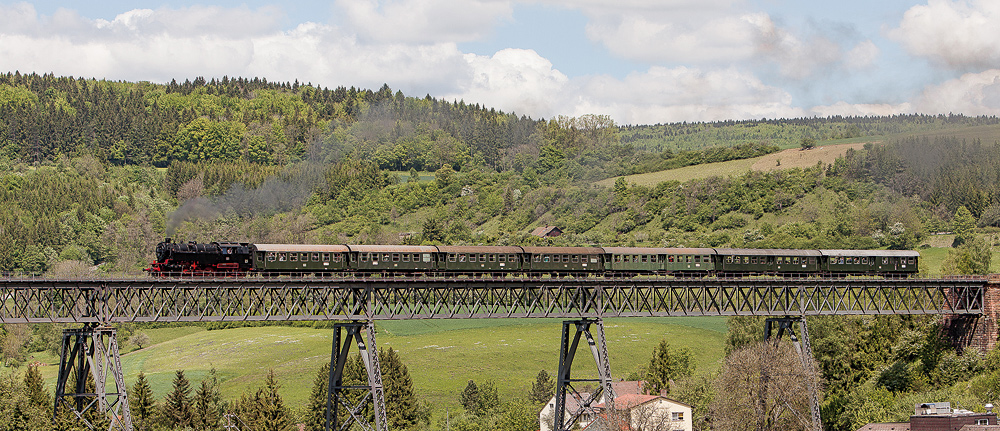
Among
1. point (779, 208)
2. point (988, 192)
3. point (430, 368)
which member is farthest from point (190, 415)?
point (988, 192)

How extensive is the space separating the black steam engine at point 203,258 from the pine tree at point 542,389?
145ft

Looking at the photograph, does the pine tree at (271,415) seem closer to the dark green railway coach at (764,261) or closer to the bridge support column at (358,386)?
the bridge support column at (358,386)

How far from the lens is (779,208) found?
183m

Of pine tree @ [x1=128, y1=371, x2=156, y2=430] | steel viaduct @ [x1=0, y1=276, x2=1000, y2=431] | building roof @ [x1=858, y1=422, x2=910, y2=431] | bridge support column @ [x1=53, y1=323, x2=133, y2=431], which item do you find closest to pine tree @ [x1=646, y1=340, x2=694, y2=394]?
steel viaduct @ [x1=0, y1=276, x2=1000, y2=431]

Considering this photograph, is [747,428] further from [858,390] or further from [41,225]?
[41,225]

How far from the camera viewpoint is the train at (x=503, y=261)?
6612cm

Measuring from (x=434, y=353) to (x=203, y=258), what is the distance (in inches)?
2404

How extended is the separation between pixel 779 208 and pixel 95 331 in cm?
14529

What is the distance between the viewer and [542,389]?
10544 centimetres

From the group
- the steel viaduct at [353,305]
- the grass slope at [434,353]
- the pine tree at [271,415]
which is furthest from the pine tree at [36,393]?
the grass slope at [434,353]

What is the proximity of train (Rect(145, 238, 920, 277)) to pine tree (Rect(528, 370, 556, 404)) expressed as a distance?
104 ft

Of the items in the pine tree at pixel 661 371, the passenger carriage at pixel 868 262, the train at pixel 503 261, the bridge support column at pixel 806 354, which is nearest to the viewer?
the train at pixel 503 261

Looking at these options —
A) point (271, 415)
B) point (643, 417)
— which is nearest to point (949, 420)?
point (643, 417)

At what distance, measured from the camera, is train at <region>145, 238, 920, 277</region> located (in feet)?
217
